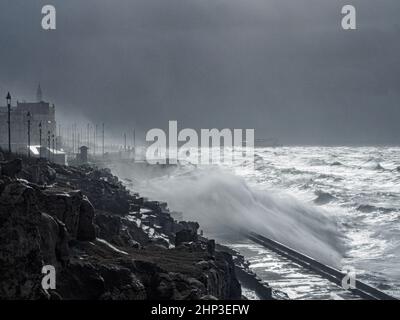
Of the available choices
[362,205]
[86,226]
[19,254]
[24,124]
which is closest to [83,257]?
[86,226]

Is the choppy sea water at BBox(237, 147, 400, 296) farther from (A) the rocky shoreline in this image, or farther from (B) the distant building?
(B) the distant building

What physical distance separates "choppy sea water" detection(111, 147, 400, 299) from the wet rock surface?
42.2 ft

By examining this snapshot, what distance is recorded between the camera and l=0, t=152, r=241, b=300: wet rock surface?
13359 millimetres

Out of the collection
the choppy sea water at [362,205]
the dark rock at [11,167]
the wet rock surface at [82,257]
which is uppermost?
the dark rock at [11,167]

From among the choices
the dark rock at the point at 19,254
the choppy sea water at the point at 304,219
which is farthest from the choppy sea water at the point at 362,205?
the dark rock at the point at 19,254

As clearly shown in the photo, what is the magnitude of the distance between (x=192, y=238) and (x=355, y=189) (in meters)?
94.4

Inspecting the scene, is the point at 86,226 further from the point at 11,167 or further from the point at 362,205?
the point at 362,205

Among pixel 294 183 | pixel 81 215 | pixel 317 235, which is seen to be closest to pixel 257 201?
pixel 317 235

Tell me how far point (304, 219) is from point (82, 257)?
195 feet

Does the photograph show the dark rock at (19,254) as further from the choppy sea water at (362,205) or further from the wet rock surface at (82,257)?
the choppy sea water at (362,205)

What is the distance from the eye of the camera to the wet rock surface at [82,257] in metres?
13.4

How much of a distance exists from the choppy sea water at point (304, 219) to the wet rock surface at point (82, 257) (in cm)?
1286

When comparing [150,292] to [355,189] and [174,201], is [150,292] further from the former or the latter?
[355,189]
